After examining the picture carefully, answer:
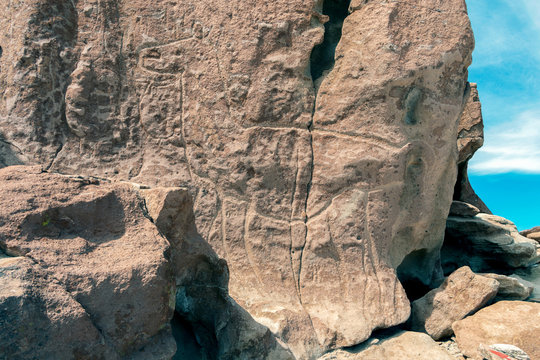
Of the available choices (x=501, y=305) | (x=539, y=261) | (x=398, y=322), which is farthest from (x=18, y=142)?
(x=539, y=261)

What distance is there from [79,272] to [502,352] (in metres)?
2.24

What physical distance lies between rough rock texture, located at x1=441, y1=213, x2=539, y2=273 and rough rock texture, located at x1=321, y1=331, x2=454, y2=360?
73.6 inches

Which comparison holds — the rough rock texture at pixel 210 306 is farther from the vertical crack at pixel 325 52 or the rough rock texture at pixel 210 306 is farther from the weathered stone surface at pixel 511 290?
the weathered stone surface at pixel 511 290

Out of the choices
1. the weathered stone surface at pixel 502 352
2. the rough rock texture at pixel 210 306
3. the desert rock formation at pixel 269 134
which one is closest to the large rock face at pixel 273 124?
the desert rock formation at pixel 269 134

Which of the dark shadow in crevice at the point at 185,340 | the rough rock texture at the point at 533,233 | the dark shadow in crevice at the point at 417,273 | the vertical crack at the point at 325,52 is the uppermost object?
the vertical crack at the point at 325,52

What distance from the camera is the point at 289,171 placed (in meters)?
3.23

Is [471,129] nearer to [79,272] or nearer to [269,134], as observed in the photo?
[269,134]

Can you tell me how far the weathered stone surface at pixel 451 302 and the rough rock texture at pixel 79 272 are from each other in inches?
73.3

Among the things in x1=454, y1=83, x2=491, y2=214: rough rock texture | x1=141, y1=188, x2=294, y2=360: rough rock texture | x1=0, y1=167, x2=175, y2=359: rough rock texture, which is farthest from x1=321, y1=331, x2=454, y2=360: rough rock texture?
x1=454, y1=83, x2=491, y2=214: rough rock texture

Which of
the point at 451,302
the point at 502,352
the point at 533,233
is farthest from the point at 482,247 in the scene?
the point at 502,352

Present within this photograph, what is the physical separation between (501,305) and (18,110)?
138 inches

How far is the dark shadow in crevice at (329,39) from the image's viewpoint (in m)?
3.40

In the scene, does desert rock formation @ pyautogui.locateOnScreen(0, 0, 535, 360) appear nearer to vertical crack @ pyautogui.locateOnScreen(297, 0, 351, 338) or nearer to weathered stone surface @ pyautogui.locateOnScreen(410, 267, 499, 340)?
vertical crack @ pyautogui.locateOnScreen(297, 0, 351, 338)

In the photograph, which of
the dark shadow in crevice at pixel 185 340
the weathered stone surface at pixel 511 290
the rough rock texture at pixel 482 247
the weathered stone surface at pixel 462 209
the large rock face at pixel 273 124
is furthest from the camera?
the weathered stone surface at pixel 462 209
